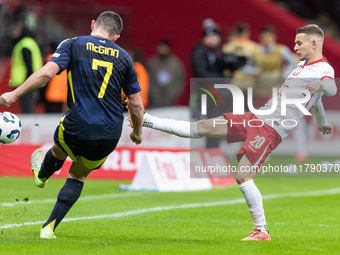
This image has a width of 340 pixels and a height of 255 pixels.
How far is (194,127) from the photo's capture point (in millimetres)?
8453

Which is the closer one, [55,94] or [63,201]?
[63,201]

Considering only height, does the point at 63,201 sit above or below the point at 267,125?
below

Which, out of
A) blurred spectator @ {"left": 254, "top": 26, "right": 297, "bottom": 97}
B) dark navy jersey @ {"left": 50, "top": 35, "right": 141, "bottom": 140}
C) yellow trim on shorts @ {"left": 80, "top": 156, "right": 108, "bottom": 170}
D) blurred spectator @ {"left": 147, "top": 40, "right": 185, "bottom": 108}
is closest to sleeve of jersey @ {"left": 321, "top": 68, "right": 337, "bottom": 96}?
dark navy jersey @ {"left": 50, "top": 35, "right": 141, "bottom": 140}

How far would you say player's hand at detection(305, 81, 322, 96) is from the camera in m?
8.05

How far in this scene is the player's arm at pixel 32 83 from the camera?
6.93 m

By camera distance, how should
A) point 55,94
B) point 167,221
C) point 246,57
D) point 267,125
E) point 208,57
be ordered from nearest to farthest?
point 267,125 → point 167,221 → point 208,57 → point 246,57 → point 55,94

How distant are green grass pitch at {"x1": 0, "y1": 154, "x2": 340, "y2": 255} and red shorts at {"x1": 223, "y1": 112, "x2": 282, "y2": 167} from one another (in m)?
0.89

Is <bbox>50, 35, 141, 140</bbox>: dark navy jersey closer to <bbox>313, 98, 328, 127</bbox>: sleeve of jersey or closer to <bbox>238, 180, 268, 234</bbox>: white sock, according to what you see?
<bbox>238, 180, 268, 234</bbox>: white sock

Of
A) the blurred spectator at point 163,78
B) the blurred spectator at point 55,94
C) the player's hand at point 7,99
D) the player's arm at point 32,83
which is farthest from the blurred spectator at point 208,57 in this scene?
the player's hand at point 7,99

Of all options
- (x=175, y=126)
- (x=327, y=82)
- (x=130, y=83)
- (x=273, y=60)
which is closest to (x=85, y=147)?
(x=130, y=83)

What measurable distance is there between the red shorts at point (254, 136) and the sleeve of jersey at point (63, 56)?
6.35 feet

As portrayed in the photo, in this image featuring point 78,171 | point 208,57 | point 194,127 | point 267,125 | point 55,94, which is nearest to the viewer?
point 78,171

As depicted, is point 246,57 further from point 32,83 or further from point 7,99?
point 7,99

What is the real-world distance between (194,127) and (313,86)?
52.9 inches
